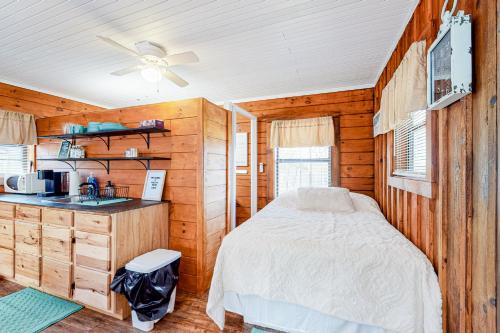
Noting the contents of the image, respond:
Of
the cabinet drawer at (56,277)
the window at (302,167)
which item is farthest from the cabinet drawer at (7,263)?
the window at (302,167)

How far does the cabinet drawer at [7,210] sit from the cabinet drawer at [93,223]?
105cm

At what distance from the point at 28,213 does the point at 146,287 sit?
158 centimetres

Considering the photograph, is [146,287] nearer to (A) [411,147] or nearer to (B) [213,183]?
(B) [213,183]

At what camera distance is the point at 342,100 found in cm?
341

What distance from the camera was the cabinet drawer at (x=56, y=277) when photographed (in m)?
2.05

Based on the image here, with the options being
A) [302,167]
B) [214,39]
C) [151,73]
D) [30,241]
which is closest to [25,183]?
[30,241]

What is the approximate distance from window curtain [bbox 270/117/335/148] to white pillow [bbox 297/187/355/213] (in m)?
1.03

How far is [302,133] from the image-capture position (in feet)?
11.7

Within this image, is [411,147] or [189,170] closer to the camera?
[411,147]

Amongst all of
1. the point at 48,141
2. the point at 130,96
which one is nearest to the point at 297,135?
the point at 130,96

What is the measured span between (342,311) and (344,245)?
15.0 inches

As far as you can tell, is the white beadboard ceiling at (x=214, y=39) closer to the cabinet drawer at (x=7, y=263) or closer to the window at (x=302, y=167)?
the window at (x=302, y=167)

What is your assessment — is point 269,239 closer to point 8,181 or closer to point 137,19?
point 137,19

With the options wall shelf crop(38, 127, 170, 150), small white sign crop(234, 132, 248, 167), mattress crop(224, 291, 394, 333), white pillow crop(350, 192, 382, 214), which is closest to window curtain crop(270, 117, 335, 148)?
small white sign crop(234, 132, 248, 167)
